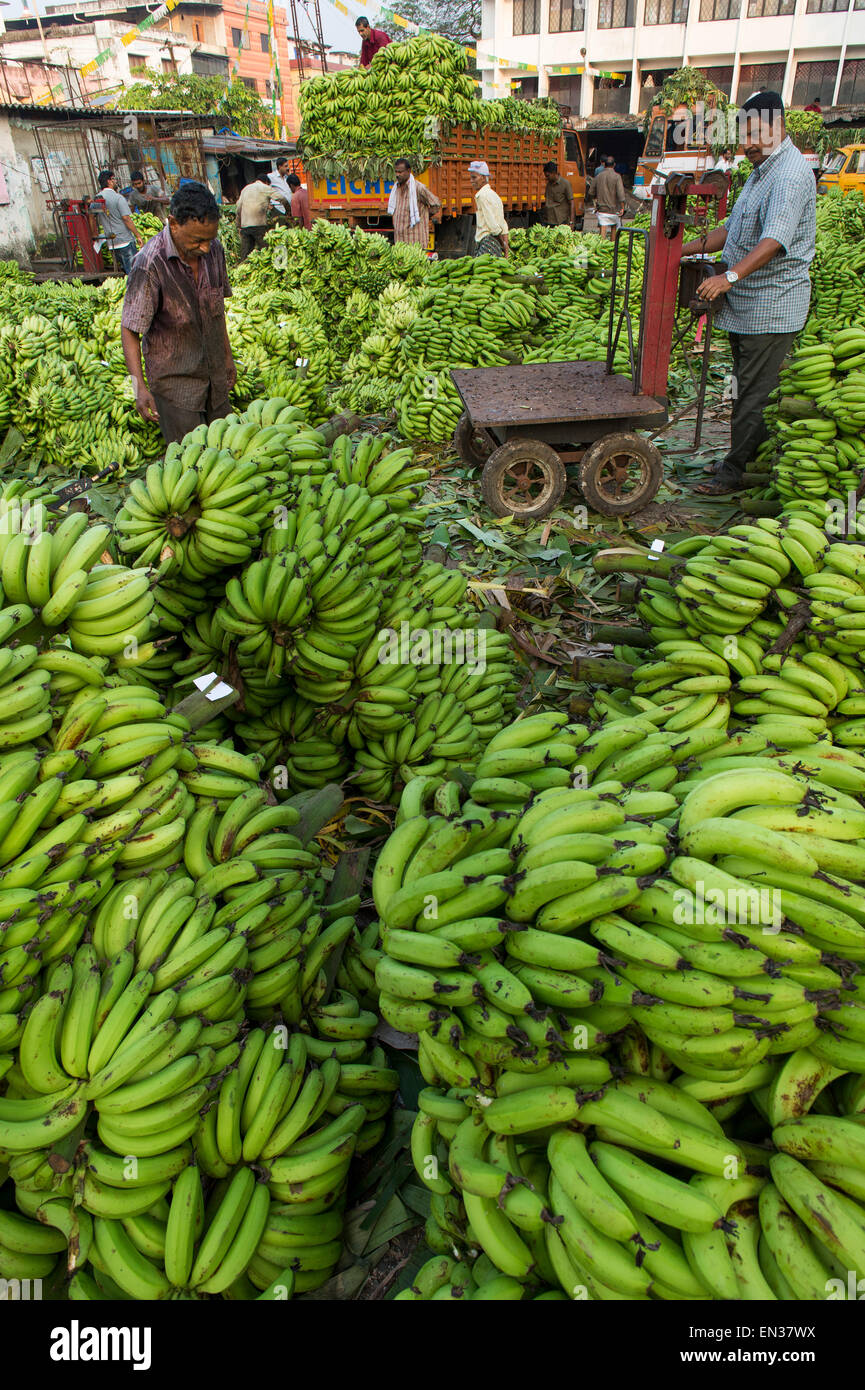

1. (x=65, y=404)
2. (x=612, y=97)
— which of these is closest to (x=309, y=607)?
(x=65, y=404)

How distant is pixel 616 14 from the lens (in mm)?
33906

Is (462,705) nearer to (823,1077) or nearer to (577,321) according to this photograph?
(823,1077)

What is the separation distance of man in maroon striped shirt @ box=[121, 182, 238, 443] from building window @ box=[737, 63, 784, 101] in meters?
40.3

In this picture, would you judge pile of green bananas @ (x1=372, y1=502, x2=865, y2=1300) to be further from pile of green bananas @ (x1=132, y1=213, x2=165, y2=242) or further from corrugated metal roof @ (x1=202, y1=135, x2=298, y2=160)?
corrugated metal roof @ (x1=202, y1=135, x2=298, y2=160)

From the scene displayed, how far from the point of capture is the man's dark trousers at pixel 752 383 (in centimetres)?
591

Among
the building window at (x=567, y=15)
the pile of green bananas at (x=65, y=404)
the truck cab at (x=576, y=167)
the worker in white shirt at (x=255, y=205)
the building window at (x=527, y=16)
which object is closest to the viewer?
the pile of green bananas at (x=65, y=404)

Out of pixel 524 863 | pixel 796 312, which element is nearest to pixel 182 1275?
pixel 524 863

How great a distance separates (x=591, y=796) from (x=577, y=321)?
8.49 meters

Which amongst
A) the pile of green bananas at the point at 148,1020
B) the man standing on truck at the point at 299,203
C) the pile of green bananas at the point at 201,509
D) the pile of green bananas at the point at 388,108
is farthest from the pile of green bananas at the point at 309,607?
the pile of green bananas at the point at 388,108

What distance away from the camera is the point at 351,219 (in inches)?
571

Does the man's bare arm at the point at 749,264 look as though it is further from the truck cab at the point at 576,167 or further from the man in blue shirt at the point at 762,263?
the truck cab at the point at 576,167

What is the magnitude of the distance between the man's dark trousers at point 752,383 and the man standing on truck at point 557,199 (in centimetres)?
1120

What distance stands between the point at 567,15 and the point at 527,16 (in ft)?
6.15

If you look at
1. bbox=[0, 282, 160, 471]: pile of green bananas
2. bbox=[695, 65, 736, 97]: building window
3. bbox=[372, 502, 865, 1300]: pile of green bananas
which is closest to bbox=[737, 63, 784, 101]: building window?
bbox=[695, 65, 736, 97]: building window
